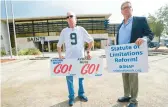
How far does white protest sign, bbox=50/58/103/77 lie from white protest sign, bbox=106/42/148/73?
26 cm

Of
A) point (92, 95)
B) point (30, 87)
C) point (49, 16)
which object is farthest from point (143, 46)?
point (49, 16)

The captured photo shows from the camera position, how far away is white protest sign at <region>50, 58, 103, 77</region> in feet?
12.8

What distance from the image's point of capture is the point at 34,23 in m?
53.8

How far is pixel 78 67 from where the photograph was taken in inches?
155

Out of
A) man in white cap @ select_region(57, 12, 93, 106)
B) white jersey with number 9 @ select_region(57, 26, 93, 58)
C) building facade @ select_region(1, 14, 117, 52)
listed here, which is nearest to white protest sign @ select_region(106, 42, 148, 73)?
man in white cap @ select_region(57, 12, 93, 106)

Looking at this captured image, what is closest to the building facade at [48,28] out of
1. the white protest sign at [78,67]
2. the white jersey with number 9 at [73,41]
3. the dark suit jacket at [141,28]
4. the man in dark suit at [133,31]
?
the white jersey with number 9 at [73,41]

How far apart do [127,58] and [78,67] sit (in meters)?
1.03

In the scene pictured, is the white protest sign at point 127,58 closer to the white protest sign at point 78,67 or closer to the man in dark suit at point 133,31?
the man in dark suit at point 133,31

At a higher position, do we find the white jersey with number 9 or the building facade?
the building facade

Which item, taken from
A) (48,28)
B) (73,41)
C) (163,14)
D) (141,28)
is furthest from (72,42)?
(48,28)

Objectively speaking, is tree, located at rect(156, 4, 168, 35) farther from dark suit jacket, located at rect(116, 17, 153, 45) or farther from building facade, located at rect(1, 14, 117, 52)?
dark suit jacket, located at rect(116, 17, 153, 45)

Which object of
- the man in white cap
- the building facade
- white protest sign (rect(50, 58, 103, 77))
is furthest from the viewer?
the building facade

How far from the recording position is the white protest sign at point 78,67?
3.91 m

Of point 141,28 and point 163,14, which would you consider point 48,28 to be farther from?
point 141,28
